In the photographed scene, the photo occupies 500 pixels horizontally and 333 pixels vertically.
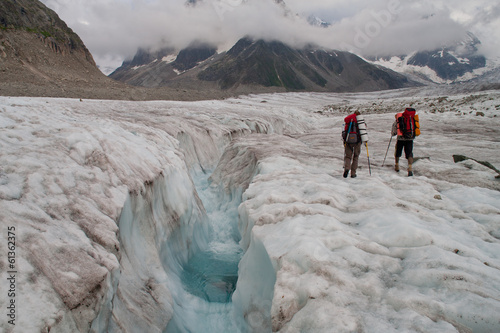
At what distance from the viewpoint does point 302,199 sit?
638 centimetres

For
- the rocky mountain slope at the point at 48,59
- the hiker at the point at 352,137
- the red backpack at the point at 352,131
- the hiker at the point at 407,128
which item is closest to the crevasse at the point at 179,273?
the hiker at the point at 352,137

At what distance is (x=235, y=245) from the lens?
8953 millimetres

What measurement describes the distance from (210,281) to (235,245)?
1869 mm

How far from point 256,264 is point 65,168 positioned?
4070mm

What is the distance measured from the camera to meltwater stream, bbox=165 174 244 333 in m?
5.68

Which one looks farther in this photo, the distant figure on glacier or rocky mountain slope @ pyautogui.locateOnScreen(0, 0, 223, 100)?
rocky mountain slope @ pyautogui.locateOnScreen(0, 0, 223, 100)

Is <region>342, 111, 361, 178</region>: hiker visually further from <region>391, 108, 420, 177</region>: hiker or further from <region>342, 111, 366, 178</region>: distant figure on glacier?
<region>391, 108, 420, 177</region>: hiker

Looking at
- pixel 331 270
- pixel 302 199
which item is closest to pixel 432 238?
pixel 331 270

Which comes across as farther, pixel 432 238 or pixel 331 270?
pixel 432 238

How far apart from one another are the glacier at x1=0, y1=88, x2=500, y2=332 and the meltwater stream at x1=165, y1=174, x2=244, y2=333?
1.6 inches

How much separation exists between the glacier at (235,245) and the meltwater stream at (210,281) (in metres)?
0.04

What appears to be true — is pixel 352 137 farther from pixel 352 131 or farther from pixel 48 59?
pixel 48 59

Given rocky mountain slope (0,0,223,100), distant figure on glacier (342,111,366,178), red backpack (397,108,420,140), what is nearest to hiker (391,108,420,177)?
red backpack (397,108,420,140)

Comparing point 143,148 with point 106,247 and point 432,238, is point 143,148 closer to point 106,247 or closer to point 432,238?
point 106,247
